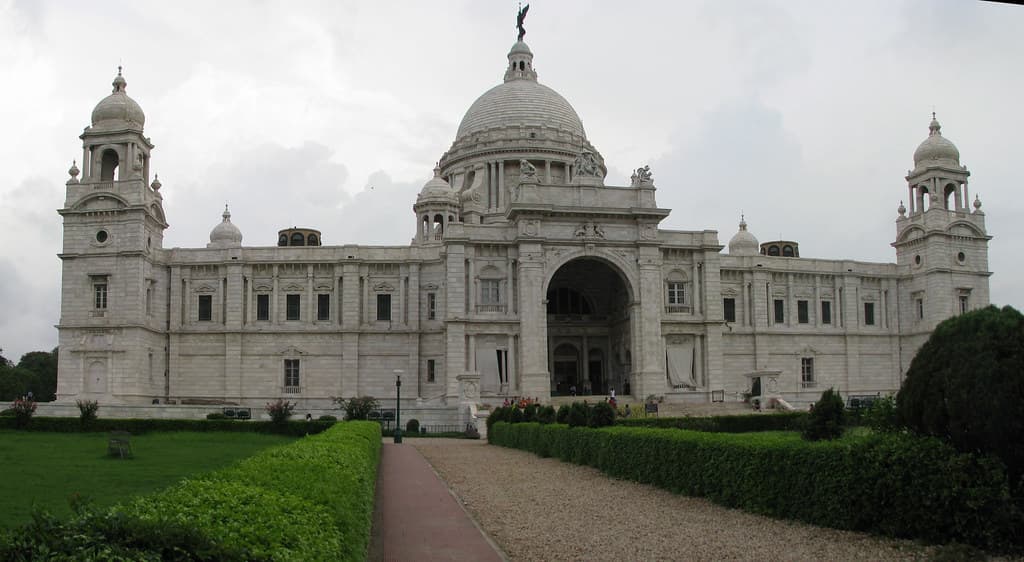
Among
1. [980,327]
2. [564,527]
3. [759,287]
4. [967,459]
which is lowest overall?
[564,527]

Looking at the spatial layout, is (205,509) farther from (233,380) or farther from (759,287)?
(759,287)

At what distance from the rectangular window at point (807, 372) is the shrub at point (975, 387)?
53.4 meters

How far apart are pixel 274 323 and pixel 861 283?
1643 inches

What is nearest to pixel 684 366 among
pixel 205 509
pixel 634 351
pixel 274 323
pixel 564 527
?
pixel 634 351

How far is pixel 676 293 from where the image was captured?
59.2m

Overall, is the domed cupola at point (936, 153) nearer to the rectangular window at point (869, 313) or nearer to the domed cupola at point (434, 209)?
the rectangular window at point (869, 313)

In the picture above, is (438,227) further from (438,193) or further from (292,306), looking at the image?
(292,306)

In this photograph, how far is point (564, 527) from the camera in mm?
16062

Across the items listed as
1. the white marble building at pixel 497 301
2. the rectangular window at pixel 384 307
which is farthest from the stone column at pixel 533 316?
the rectangular window at pixel 384 307

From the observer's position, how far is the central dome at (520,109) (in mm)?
74812

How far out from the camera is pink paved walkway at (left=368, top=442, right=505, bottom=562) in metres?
13.9

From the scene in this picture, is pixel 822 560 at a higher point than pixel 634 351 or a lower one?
lower

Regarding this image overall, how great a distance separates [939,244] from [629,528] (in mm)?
58472

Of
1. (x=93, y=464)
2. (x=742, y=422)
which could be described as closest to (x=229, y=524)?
(x=93, y=464)
